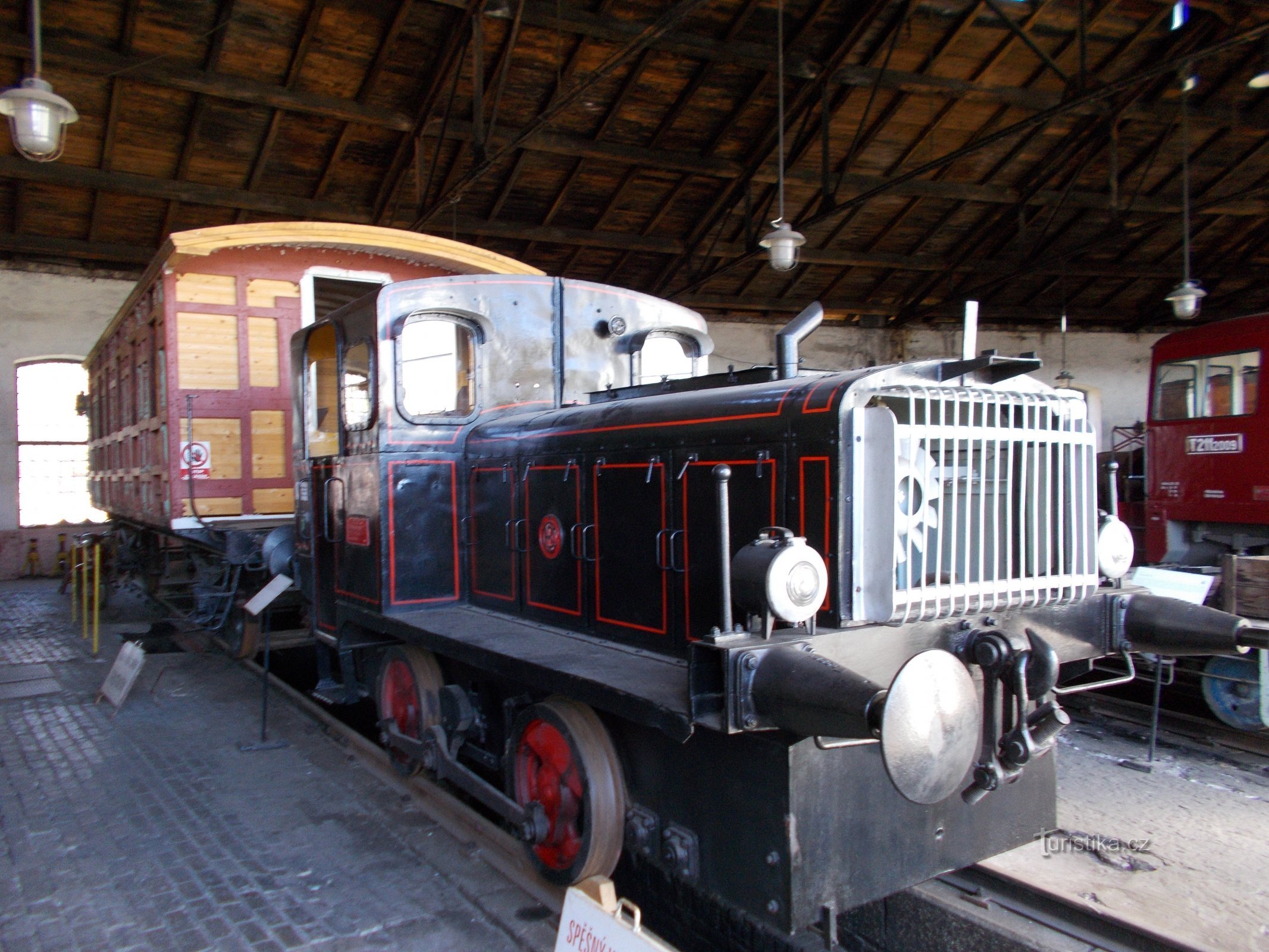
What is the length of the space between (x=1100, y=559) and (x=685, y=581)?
1671 mm

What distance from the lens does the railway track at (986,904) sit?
3.14 m

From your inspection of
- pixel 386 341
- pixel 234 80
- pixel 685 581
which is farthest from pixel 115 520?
pixel 685 581

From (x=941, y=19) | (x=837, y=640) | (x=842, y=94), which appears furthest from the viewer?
(x=842, y=94)

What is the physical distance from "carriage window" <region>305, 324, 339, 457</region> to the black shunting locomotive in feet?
2.47

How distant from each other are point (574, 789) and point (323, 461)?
117 inches

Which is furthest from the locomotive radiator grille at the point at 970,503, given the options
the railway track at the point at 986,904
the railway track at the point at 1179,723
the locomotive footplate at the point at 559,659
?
the railway track at the point at 1179,723

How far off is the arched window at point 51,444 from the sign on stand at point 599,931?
15282 mm

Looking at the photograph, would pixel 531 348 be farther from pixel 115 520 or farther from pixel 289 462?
pixel 115 520

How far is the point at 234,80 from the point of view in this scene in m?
11.2

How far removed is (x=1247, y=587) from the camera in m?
5.57

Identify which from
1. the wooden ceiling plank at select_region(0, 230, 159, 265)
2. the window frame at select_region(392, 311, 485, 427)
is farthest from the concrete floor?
the wooden ceiling plank at select_region(0, 230, 159, 265)

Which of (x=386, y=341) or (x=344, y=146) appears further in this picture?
(x=344, y=146)

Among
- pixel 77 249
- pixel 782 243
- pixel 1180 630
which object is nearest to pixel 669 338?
pixel 1180 630

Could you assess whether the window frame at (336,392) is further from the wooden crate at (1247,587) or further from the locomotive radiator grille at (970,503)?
the wooden crate at (1247,587)
